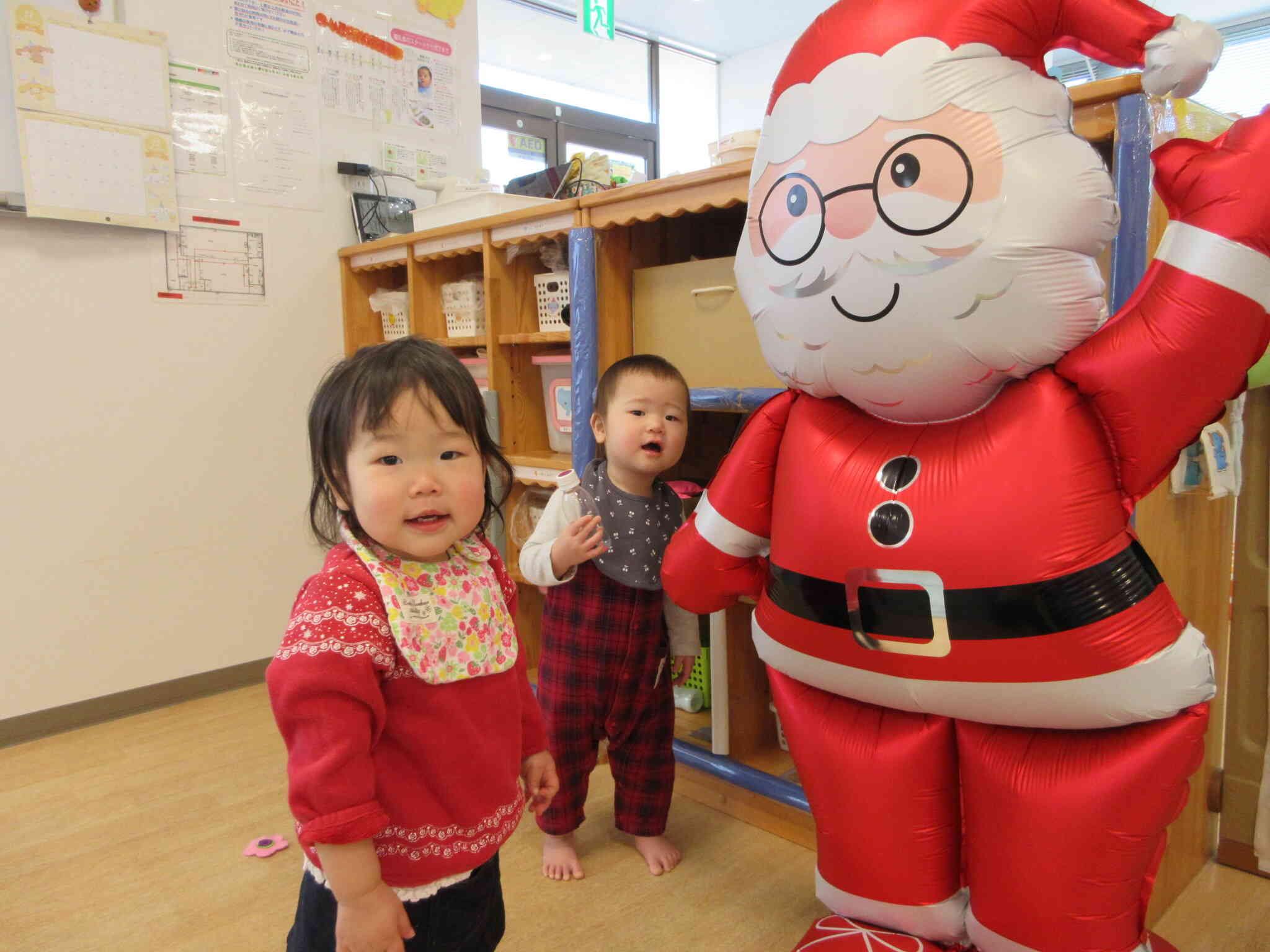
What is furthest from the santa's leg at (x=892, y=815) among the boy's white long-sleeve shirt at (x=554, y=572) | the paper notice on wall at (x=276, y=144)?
the paper notice on wall at (x=276, y=144)

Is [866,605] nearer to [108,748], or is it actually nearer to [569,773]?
[569,773]

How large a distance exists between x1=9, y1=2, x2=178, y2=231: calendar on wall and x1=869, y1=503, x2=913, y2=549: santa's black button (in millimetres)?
2100

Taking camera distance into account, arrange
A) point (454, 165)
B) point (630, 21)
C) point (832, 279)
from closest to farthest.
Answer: point (832, 279) < point (454, 165) < point (630, 21)

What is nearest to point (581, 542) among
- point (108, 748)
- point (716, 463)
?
point (716, 463)

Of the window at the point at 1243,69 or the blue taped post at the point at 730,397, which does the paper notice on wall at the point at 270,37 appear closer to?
the blue taped post at the point at 730,397

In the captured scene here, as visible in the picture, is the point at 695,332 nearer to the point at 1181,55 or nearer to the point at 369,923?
the point at 1181,55

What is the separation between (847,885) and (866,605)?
35cm

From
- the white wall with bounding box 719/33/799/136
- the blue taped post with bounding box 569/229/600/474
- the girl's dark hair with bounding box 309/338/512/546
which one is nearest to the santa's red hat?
the girl's dark hair with bounding box 309/338/512/546

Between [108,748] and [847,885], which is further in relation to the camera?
[108,748]

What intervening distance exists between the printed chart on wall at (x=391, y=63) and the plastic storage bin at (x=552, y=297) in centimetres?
97

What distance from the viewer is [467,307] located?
7.62 feet

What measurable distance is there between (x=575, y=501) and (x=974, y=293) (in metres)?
0.82

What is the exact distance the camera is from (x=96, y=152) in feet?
7.04

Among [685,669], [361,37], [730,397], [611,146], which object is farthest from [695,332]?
[611,146]
